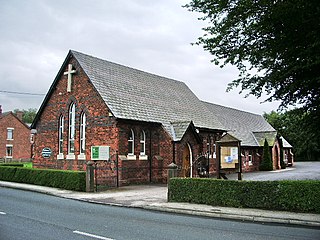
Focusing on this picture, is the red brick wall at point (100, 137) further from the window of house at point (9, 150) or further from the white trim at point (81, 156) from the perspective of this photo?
the window of house at point (9, 150)

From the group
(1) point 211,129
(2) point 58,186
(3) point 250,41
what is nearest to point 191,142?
(1) point 211,129

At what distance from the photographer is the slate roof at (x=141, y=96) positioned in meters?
23.8

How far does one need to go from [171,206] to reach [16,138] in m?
54.1

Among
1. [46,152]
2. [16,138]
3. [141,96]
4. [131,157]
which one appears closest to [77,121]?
[46,152]

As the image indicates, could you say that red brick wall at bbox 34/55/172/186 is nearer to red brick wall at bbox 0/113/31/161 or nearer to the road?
the road

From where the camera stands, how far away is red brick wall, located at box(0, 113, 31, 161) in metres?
59.2

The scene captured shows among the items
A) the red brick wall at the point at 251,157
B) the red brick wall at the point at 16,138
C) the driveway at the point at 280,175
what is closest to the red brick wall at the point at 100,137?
the driveway at the point at 280,175

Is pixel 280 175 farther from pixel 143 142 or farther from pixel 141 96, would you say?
pixel 141 96

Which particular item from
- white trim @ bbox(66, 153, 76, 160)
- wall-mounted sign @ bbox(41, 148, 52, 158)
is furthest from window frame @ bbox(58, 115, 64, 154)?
white trim @ bbox(66, 153, 76, 160)

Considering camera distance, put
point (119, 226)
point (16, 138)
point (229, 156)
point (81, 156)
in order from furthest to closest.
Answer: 1. point (16, 138)
2. point (81, 156)
3. point (229, 156)
4. point (119, 226)

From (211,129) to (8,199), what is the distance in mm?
19427

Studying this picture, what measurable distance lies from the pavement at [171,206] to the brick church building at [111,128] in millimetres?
3302

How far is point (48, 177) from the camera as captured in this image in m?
21.2

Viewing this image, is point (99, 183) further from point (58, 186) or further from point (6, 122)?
point (6, 122)
